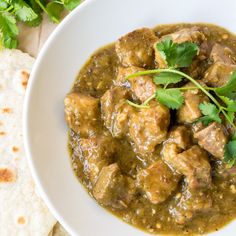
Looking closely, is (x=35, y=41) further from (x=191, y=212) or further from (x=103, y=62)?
(x=191, y=212)

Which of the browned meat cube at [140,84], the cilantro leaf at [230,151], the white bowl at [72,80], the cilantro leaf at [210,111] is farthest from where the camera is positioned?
the white bowl at [72,80]

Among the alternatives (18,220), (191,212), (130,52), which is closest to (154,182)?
(191,212)

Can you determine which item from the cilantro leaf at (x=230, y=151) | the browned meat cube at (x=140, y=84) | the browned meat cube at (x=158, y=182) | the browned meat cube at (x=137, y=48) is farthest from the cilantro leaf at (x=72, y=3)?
the cilantro leaf at (x=230, y=151)

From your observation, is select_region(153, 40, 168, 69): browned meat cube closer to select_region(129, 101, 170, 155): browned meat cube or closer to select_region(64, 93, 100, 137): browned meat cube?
select_region(129, 101, 170, 155): browned meat cube

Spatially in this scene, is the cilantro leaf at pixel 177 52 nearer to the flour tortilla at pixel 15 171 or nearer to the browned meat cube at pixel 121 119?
the browned meat cube at pixel 121 119

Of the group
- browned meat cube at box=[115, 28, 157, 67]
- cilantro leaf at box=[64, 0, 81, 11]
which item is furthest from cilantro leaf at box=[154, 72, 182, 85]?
cilantro leaf at box=[64, 0, 81, 11]

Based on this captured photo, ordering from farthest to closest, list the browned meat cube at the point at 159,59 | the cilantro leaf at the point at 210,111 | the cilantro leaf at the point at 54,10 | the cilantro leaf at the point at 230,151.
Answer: the cilantro leaf at the point at 54,10 → the browned meat cube at the point at 159,59 → the cilantro leaf at the point at 230,151 → the cilantro leaf at the point at 210,111

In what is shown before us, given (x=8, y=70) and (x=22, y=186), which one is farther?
(x=8, y=70)
